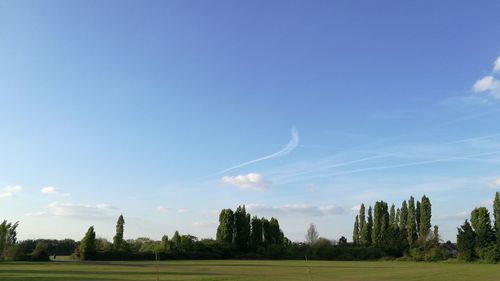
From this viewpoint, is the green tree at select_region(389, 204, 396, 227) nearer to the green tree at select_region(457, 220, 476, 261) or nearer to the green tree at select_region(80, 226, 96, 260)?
the green tree at select_region(457, 220, 476, 261)

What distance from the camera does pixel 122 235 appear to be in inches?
2933

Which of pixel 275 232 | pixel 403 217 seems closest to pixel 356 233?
pixel 403 217

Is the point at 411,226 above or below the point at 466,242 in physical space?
above

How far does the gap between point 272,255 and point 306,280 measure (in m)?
58.5

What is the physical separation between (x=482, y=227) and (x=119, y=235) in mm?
59702

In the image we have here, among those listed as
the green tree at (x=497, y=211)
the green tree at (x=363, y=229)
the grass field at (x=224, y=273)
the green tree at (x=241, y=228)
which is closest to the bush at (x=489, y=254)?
the green tree at (x=497, y=211)

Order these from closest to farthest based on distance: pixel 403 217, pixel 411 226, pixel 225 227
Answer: pixel 225 227
pixel 411 226
pixel 403 217

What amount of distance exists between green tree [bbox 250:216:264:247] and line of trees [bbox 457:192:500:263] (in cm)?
3600

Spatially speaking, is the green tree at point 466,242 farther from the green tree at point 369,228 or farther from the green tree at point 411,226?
the green tree at point 369,228

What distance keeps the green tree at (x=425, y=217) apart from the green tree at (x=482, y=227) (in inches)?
540

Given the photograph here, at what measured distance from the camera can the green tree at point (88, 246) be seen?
219ft

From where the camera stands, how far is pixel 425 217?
94.5 meters

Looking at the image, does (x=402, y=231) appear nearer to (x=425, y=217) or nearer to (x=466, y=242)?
(x=425, y=217)

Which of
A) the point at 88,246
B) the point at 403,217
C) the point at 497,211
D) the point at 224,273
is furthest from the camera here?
the point at 403,217
